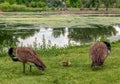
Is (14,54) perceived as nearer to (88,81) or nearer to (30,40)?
(88,81)

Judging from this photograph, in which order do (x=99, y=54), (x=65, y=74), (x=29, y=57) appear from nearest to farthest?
(x=29, y=57), (x=65, y=74), (x=99, y=54)

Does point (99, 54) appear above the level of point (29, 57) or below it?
below

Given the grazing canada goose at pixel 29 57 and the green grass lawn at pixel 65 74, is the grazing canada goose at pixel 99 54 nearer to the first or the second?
the green grass lawn at pixel 65 74

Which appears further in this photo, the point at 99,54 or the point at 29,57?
the point at 99,54

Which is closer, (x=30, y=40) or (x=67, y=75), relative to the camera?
(x=67, y=75)

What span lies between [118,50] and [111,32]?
14.0 meters

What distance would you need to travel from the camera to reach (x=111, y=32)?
27.7 metres

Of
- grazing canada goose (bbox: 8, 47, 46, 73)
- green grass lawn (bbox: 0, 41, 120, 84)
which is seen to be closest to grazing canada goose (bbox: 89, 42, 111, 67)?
green grass lawn (bbox: 0, 41, 120, 84)

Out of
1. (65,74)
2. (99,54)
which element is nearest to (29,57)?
(65,74)

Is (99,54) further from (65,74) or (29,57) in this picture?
(29,57)

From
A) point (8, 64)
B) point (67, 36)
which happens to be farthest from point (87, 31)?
point (8, 64)

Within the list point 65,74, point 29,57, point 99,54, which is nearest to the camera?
point 29,57

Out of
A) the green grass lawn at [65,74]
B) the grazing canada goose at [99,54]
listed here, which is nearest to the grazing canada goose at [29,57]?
the green grass lawn at [65,74]

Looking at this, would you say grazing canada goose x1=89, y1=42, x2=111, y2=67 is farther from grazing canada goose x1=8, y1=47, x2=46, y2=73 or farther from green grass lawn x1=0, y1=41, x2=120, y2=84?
grazing canada goose x1=8, y1=47, x2=46, y2=73
